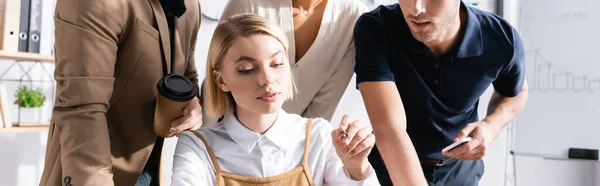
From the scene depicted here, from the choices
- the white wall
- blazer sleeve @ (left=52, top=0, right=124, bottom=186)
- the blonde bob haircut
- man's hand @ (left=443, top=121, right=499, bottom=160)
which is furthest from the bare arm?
the white wall

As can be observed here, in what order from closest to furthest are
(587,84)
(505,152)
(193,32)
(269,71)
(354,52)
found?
(269,71) → (193,32) → (354,52) → (587,84) → (505,152)

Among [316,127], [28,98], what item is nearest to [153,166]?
[316,127]

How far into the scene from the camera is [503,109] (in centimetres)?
165

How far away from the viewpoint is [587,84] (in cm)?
280

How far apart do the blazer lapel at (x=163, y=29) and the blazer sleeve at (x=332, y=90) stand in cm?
41

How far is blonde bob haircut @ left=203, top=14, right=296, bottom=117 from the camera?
1.22 m

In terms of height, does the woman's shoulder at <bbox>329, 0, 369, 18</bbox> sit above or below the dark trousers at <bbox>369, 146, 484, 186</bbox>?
above

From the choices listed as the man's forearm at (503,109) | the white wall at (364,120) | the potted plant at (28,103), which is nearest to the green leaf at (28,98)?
the potted plant at (28,103)

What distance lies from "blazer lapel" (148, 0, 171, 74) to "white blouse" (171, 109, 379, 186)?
0.18 metres

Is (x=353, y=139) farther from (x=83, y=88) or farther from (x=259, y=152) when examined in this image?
(x=83, y=88)

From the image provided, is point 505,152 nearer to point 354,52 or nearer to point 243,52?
point 354,52

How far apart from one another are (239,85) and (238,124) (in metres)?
0.09

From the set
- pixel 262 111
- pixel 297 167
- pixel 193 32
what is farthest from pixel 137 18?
pixel 297 167

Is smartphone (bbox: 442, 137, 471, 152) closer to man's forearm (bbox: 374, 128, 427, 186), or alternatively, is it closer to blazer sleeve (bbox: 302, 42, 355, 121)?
man's forearm (bbox: 374, 128, 427, 186)
